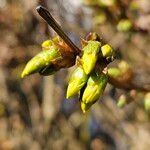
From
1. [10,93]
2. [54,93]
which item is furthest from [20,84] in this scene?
[54,93]

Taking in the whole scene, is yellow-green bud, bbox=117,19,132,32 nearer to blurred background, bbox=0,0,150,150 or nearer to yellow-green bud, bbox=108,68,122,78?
blurred background, bbox=0,0,150,150

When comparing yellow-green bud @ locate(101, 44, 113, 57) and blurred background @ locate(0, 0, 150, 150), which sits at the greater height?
yellow-green bud @ locate(101, 44, 113, 57)

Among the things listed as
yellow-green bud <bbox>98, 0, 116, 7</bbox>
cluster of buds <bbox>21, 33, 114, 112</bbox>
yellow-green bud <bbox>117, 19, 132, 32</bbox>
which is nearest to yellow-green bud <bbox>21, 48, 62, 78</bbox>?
cluster of buds <bbox>21, 33, 114, 112</bbox>

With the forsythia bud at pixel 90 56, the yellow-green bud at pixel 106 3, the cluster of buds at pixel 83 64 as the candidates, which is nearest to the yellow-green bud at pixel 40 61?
the cluster of buds at pixel 83 64

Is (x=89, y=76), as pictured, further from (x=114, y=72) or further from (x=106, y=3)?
(x=106, y=3)

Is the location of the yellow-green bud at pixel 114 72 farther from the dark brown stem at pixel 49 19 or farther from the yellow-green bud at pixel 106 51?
the dark brown stem at pixel 49 19

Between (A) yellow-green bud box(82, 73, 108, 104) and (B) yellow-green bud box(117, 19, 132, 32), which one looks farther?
(B) yellow-green bud box(117, 19, 132, 32)
